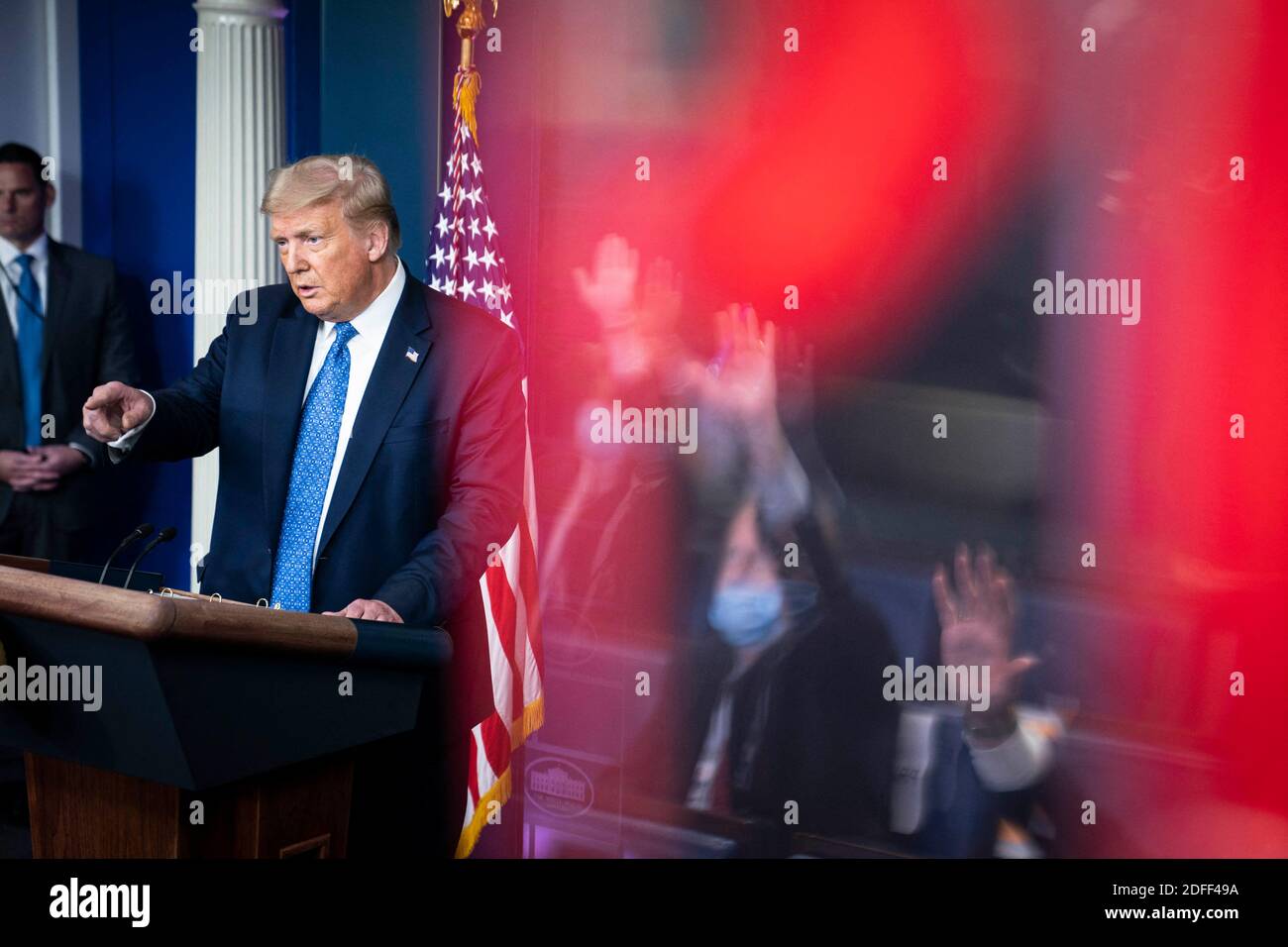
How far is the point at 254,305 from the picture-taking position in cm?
288

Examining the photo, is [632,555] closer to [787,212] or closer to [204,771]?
[787,212]

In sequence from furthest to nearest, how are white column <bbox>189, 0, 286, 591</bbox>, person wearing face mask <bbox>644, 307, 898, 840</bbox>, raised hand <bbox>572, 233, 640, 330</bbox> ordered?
white column <bbox>189, 0, 286, 591</bbox>
raised hand <bbox>572, 233, 640, 330</bbox>
person wearing face mask <bbox>644, 307, 898, 840</bbox>

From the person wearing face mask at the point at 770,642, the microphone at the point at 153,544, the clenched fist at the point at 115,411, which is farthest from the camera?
the person wearing face mask at the point at 770,642

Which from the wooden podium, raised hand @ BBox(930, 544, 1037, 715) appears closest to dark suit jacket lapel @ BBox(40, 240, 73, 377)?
the wooden podium

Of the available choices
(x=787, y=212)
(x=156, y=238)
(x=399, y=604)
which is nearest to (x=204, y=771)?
(x=399, y=604)

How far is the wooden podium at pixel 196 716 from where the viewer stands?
1905 millimetres

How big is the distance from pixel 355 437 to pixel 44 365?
2.25m

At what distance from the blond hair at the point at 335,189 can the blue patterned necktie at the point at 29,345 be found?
6.78 feet

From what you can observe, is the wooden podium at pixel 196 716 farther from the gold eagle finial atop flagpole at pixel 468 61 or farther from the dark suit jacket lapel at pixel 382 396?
the gold eagle finial atop flagpole at pixel 468 61

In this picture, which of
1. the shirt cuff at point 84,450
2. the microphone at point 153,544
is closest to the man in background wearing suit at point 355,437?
the microphone at point 153,544

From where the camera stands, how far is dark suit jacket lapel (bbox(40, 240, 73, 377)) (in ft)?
14.4

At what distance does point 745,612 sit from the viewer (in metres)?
3.72

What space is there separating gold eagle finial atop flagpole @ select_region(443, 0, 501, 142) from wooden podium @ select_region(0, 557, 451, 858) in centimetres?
199

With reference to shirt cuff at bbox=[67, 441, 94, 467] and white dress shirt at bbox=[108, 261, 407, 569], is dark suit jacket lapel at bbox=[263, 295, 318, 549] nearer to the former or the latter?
white dress shirt at bbox=[108, 261, 407, 569]
